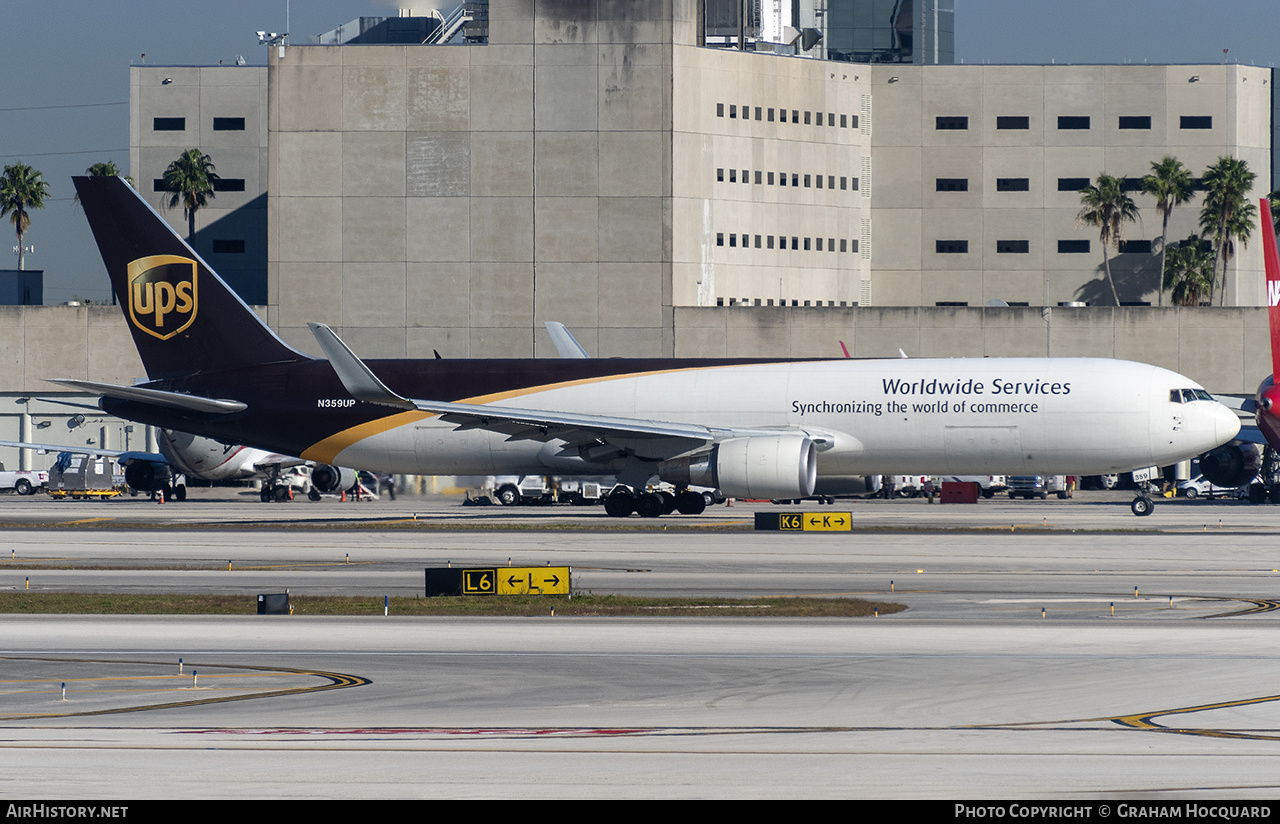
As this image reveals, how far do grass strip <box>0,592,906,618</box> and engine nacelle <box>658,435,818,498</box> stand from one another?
60.4 ft

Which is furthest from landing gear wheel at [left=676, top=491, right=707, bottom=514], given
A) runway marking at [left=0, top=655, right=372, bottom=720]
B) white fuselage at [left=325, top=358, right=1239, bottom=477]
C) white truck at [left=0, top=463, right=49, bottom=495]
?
white truck at [left=0, top=463, right=49, bottom=495]

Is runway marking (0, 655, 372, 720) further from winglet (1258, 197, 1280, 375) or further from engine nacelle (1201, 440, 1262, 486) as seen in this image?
engine nacelle (1201, 440, 1262, 486)

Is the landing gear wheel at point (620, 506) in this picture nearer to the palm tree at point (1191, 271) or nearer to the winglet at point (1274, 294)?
the winglet at point (1274, 294)

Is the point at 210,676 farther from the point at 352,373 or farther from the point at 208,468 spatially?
the point at 208,468

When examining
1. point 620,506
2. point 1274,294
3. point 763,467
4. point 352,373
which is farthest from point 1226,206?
point 352,373

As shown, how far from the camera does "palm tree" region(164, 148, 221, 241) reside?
124875mm

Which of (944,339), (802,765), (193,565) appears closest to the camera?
(802,765)

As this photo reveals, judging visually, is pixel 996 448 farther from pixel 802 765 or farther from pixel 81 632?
pixel 802 765

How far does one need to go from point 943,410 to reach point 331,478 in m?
33.1

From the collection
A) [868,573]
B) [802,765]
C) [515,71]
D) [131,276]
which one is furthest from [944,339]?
[802,765]

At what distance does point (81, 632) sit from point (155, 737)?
350 inches

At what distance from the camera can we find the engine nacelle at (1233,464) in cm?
6738

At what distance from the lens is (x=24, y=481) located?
299ft

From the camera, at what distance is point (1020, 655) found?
1944 cm
